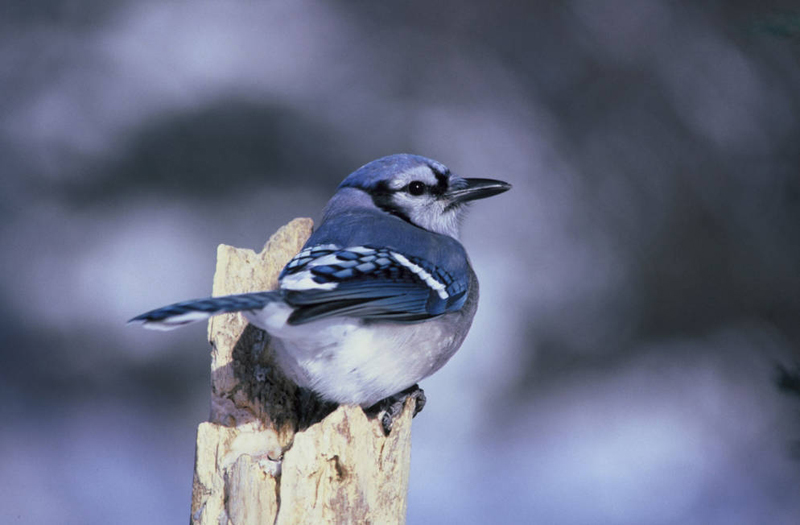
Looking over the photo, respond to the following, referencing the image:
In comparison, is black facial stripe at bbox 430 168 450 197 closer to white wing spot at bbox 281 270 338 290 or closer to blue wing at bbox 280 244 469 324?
blue wing at bbox 280 244 469 324

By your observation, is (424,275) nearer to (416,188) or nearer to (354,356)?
(354,356)

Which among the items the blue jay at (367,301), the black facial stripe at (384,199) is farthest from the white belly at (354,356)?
the black facial stripe at (384,199)

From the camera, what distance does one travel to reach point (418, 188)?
2.26m

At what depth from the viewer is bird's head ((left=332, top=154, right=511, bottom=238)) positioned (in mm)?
2232

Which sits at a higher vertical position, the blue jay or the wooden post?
the blue jay

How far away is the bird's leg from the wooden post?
2 cm

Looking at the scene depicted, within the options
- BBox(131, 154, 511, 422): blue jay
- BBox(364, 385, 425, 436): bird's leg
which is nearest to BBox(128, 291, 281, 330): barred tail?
BBox(131, 154, 511, 422): blue jay

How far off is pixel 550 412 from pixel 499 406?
0.70 feet

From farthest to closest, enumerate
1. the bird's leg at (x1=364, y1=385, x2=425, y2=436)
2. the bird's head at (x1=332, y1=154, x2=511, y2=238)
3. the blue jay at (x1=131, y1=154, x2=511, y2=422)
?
the bird's head at (x1=332, y1=154, x2=511, y2=238), the bird's leg at (x1=364, y1=385, x2=425, y2=436), the blue jay at (x1=131, y1=154, x2=511, y2=422)

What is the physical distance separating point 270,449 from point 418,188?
30.5 inches

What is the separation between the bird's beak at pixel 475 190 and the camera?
2.29m

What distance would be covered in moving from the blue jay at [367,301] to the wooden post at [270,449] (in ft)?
0.29

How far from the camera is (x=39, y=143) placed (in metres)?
3.55

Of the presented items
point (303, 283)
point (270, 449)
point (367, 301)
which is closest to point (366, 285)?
point (367, 301)
